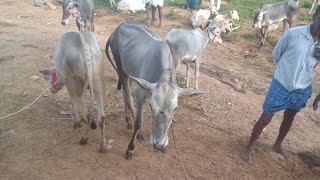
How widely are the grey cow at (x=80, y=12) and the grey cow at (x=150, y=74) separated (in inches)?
166

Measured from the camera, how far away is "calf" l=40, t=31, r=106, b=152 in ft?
13.4

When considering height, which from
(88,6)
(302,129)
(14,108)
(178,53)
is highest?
(88,6)

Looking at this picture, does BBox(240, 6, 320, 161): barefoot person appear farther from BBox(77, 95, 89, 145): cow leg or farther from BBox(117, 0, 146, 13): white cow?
BBox(117, 0, 146, 13): white cow

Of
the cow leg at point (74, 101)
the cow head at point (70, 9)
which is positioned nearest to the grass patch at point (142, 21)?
the cow head at point (70, 9)

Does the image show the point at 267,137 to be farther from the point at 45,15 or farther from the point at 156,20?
the point at 45,15

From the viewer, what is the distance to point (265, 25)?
10.9 meters

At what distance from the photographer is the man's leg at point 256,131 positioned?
14.1ft

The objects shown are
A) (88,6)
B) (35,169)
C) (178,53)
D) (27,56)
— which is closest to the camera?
(35,169)

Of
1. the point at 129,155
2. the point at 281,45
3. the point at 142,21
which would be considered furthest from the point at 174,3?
the point at 129,155

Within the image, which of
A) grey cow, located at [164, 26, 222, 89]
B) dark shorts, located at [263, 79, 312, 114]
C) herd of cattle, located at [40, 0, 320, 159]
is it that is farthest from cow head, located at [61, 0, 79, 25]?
dark shorts, located at [263, 79, 312, 114]

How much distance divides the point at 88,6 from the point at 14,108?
4542 millimetres

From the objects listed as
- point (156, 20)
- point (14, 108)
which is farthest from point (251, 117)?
point (156, 20)

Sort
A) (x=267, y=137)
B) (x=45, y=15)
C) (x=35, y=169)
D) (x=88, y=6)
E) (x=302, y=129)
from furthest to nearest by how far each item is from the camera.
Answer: (x=45, y=15)
(x=88, y=6)
(x=302, y=129)
(x=267, y=137)
(x=35, y=169)

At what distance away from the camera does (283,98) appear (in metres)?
4.07
